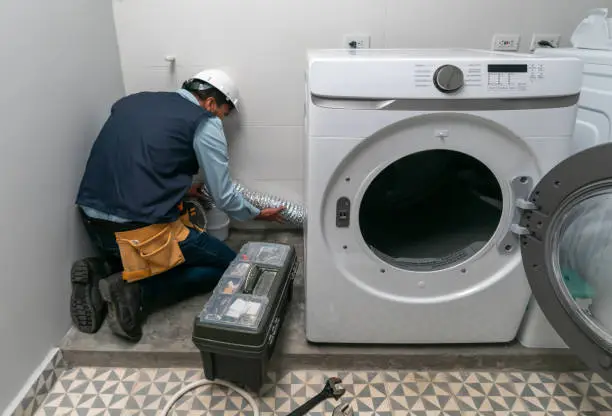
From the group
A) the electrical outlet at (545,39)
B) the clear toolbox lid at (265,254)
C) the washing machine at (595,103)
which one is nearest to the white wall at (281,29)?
the electrical outlet at (545,39)

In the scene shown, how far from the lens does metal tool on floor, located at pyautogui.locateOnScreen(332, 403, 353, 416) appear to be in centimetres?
107

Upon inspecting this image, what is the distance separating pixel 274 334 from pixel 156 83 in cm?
109

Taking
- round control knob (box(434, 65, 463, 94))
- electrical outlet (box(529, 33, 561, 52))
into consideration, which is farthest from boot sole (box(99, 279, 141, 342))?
electrical outlet (box(529, 33, 561, 52))

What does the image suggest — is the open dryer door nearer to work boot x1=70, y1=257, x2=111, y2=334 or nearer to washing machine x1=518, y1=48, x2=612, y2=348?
washing machine x1=518, y1=48, x2=612, y2=348

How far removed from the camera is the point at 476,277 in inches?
43.3

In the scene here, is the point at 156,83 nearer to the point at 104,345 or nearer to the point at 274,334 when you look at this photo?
the point at 104,345

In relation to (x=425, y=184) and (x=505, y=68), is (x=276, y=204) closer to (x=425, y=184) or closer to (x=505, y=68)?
(x=425, y=184)

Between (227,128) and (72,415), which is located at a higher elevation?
(227,128)

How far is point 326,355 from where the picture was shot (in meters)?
1.20

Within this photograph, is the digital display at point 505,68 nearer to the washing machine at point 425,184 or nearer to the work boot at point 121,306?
the washing machine at point 425,184

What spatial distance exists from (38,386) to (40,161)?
0.60 meters

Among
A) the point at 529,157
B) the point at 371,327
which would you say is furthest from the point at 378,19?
the point at 371,327

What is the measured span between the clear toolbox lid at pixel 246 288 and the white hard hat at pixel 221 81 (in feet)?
1.83

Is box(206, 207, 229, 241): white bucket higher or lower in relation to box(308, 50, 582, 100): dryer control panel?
lower
